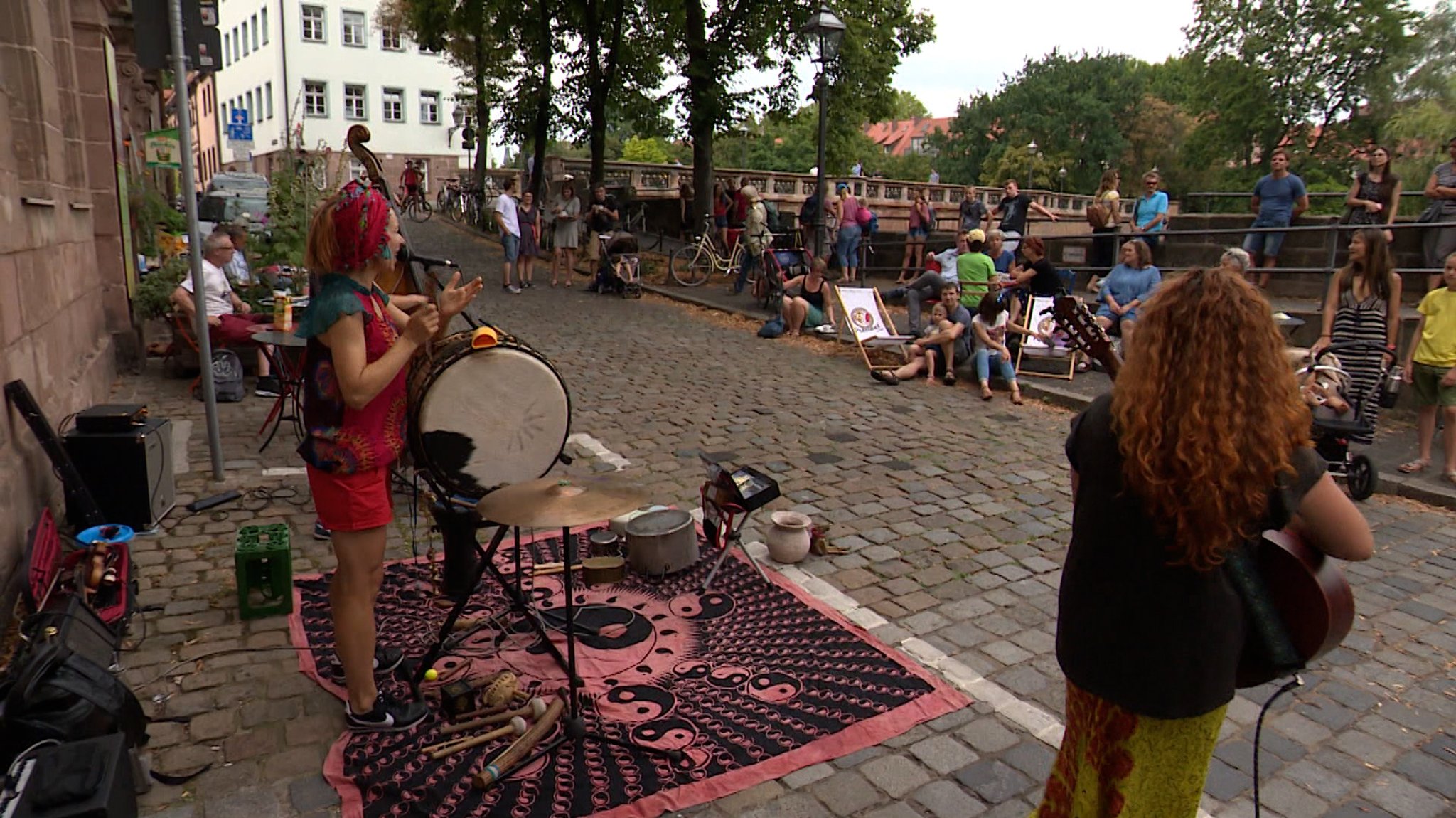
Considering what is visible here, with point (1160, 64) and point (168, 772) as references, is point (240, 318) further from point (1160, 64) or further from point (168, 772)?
point (1160, 64)

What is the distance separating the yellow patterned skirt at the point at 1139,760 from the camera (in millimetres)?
2189

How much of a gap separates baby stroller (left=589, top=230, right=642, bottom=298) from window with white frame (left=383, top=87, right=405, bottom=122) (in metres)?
37.1

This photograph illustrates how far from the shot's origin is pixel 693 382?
10.0 metres

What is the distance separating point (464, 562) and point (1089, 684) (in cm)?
321

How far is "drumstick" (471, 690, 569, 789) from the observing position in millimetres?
3213

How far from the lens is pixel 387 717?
3541 millimetres

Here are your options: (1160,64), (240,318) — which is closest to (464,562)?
(240,318)

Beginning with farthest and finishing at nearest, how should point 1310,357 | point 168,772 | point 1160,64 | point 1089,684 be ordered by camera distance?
point 1160,64, point 1310,357, point 168,772, point 1089,684

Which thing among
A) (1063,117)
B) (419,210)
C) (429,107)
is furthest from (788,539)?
(1063,117)

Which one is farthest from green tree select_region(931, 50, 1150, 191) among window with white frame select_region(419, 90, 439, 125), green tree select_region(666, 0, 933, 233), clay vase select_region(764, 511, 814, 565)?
clay vase select_region(764, 511, 814, 565)

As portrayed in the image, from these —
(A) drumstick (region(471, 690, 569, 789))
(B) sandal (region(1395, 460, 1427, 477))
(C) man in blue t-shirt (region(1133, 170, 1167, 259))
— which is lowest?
(A) drumstick (region(471, 690, 569, 789))

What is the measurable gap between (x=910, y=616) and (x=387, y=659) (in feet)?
7.86

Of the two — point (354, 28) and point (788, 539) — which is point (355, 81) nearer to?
point (354, 28)

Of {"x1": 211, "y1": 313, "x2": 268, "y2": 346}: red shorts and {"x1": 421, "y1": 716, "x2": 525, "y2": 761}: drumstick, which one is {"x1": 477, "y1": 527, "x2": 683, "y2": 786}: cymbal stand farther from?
{"x1": 211, "y1": 313, "x2": 268, "y2": 346}: red shorts
